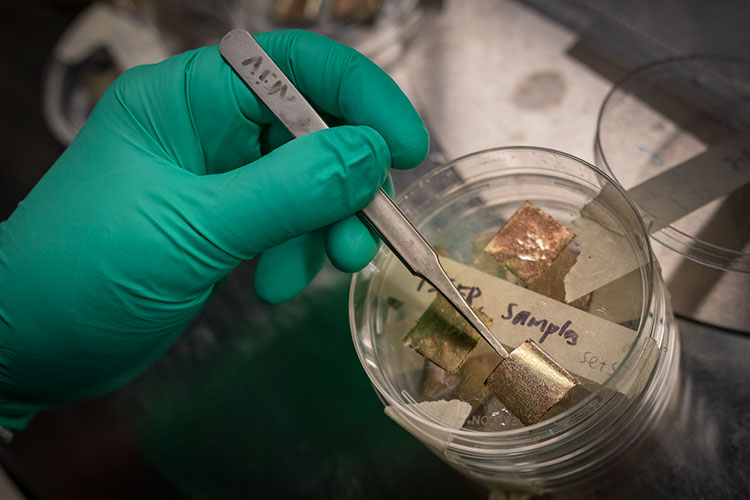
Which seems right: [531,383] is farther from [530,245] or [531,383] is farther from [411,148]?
[411,148]

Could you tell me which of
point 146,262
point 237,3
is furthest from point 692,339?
point 237,3

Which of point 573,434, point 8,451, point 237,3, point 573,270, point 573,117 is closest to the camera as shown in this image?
point 573,434

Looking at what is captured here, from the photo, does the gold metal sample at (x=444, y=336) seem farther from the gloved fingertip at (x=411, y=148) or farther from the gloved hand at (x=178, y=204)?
the gloved fingertip at (x=411, y=148)

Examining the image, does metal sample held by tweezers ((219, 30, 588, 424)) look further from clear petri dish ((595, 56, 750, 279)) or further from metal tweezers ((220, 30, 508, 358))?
clear petri dish ((595, 56, 750, 279))

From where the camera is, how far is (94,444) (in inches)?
51.1

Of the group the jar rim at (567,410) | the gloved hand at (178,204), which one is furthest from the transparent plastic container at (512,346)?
the gloved hand at (178,204)

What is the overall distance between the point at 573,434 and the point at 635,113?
2.39 feet

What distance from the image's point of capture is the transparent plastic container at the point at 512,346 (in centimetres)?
75

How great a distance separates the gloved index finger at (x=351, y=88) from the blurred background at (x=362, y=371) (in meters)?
0.31

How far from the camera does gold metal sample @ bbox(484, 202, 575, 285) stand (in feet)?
2.91

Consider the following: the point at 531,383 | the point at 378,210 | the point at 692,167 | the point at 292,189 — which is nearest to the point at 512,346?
the point at 531,383

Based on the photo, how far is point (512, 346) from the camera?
85 centimetres

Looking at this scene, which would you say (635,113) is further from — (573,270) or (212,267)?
(212,267)

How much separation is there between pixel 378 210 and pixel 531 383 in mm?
345
